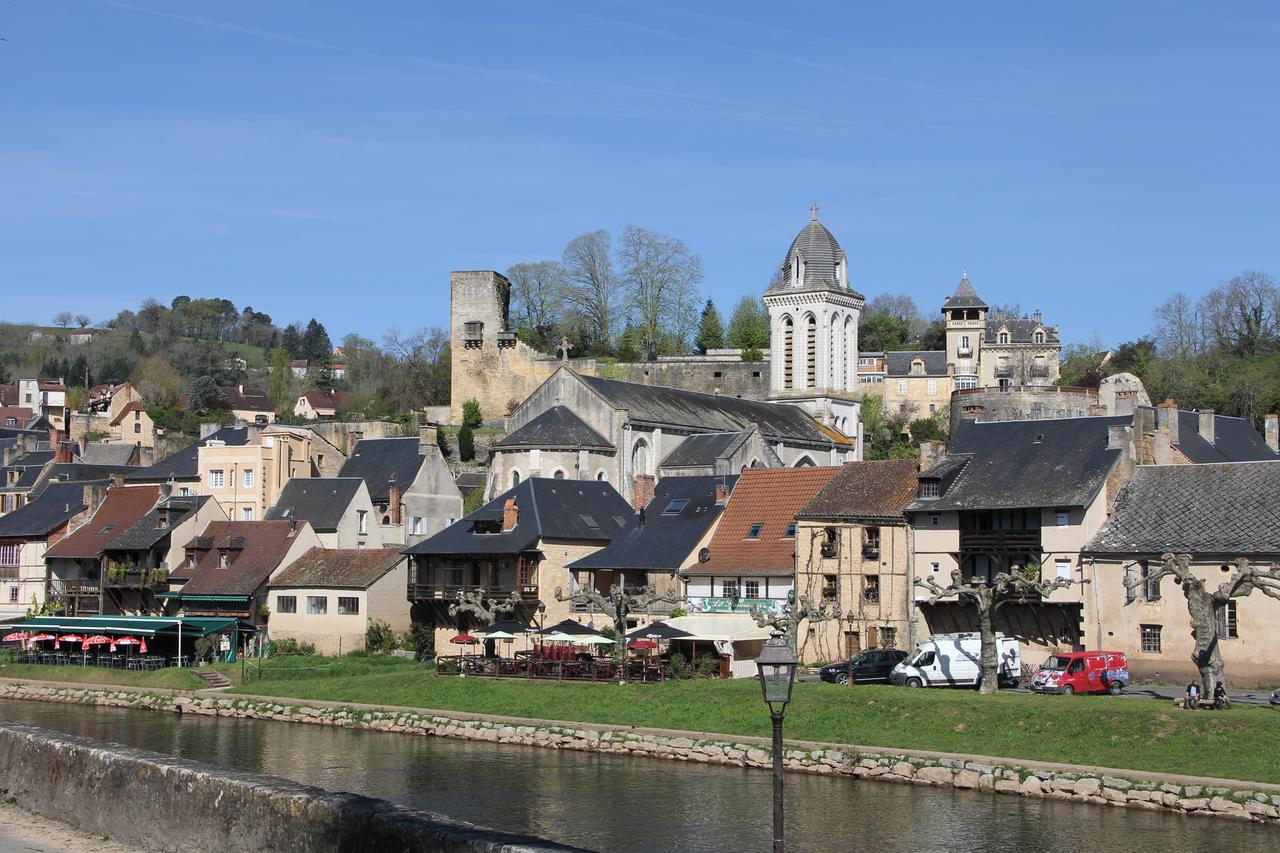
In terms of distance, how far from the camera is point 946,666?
34.4 m

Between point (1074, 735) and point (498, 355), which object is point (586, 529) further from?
point (498, 355)

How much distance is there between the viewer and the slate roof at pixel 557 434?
6100 cm

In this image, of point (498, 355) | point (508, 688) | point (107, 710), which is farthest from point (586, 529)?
point (498, 355)

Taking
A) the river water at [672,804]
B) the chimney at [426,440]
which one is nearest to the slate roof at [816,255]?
the chimney at [426,440]

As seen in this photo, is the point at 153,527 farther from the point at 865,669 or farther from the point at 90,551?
the point at 865,669

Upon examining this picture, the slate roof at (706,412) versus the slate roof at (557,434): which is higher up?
the slate roof at (706,412)

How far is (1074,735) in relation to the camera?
90.2 ft

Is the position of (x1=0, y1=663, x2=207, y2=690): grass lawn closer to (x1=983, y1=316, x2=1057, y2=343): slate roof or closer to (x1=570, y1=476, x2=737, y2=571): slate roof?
(x1=570, y1=476, x2=737, y2=571): slate roof

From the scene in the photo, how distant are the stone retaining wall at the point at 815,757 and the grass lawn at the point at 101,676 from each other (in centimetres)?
104

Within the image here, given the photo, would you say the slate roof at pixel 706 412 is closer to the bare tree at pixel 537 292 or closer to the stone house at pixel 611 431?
the stone house at pixel 611 431

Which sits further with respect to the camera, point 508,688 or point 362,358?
point 362,358

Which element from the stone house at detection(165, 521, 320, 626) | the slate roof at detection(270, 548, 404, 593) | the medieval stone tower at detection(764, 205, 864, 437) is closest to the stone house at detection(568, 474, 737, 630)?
the slate roof at detection(270, 548, 404, 593)

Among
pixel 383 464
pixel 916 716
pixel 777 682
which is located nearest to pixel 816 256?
pixel 383 464

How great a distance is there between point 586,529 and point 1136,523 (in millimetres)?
18160
